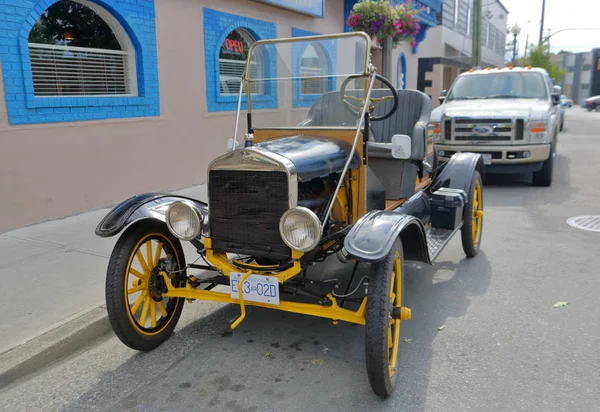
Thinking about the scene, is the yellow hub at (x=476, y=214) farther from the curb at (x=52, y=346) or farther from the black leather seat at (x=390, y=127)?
the curb at (x=52, y=346)

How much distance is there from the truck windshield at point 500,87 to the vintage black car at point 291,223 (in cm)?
612

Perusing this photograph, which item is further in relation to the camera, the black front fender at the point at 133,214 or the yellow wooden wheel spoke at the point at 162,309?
the yellow wooden wheel spoke at the point at 162,309

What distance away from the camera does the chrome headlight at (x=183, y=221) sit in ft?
10.6

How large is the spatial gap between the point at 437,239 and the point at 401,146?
992 millimetres

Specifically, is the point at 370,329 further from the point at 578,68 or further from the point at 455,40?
the point at 578,68

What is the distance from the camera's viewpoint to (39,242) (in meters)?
5.41

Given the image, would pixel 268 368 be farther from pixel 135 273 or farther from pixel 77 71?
pixel 77 71

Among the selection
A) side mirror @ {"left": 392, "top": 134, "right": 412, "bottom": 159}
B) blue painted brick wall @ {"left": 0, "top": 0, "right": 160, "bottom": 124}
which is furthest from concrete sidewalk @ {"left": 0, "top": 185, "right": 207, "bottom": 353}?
side mirror @ {"left": 392, "top": 134, "right": 412, "bottom": 159}

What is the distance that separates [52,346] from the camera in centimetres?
342

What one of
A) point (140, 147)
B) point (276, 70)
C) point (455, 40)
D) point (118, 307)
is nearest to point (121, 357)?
point (118, 307)

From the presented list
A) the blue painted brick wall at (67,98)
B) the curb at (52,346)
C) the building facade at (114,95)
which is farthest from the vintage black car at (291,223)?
the blue painted brick wall at (67,98)

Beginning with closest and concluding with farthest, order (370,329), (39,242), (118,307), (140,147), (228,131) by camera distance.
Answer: (370,329), (118,307), (39,242), (140,147), (228,131)

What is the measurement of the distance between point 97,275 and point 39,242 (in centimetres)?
131

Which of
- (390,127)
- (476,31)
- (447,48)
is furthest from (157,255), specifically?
(447,48)
